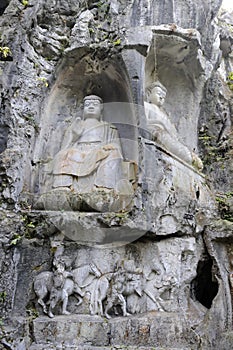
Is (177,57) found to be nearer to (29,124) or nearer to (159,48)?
(159,48)

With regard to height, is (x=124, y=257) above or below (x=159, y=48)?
below

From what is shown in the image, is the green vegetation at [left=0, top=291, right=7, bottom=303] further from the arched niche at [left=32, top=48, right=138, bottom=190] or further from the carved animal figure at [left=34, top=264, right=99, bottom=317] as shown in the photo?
the arched niche at [left=32, top=48, right=138, bottom=190]

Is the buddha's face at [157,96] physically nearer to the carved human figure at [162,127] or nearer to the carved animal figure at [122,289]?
the carved human figure at [162,127]

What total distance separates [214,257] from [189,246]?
0.41 m

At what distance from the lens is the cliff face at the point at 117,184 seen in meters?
5.40

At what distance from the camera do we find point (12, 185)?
19.8 ft

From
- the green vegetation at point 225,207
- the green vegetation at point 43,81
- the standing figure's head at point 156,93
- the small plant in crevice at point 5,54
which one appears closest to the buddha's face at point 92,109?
the green vegetation at point 43,81

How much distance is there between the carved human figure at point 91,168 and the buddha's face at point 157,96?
943 millimetres

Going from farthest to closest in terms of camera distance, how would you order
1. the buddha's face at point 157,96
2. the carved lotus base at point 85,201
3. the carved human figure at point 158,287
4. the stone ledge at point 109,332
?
the buddha's face at point 157,96
the carved lotus base at point 85,201
the carved human figure at point 158,287
the stone ledge at point 109,332

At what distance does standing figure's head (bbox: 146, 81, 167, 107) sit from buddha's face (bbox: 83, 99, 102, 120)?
98 centimetres

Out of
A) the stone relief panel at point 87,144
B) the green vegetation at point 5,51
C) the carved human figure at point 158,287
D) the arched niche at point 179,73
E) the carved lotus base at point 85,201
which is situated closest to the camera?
the carved human figure at point 158,287

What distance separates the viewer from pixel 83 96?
7789 mm

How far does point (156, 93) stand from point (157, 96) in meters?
0.07

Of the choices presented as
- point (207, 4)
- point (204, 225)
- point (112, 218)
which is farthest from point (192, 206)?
point (207, 4)
